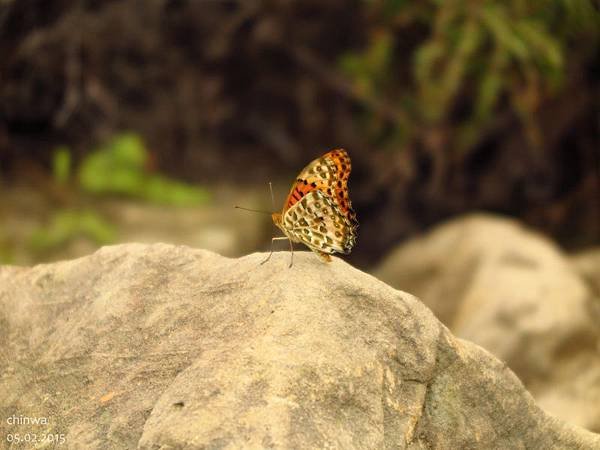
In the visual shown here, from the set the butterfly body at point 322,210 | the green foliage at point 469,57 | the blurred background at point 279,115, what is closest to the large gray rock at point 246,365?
the butterfly body at point 322,210

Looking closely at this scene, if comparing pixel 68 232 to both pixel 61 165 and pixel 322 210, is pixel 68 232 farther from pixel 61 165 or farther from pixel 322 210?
pixel 322 210

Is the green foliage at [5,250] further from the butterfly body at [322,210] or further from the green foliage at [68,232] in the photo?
the butterfly body at [322,210]

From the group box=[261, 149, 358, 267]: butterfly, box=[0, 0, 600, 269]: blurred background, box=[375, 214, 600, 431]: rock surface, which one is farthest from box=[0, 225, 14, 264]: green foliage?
box=[261, 149, 358, 267]: butterfly

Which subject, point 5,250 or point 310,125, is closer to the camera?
point 5,250

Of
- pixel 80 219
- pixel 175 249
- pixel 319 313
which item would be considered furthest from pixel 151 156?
→ pixel 319 313

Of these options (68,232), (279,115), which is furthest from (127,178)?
(279,115)

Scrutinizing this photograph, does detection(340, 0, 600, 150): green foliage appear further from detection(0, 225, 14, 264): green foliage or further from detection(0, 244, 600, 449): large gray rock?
detection(0, 244, 600, 449): large gray rock
